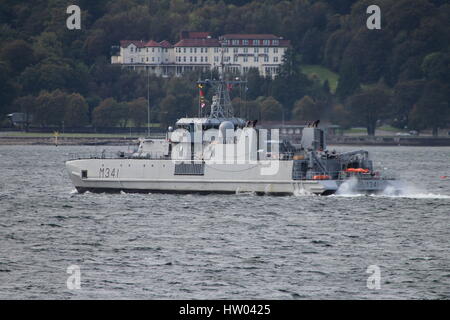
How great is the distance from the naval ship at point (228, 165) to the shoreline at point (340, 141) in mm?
105947

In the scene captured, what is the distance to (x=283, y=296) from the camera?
39.5 m

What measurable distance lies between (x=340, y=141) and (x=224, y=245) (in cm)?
12948

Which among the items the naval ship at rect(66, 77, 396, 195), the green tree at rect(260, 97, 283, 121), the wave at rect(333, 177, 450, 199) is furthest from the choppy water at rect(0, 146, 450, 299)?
the green tree at rect(260, 97, 283, 121)

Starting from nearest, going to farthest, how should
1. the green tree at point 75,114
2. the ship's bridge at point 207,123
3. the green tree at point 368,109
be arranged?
1. the ship's bridge at point 207,123
2. the green tree at point 368,109
3. the green tree at point 75,114

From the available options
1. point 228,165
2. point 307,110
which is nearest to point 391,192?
point 228,165

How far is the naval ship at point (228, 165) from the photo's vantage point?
6456cm

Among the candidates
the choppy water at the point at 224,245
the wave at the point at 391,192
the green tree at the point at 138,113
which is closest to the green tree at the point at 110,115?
the green tree at the point at 138,113

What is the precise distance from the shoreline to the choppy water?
104 metres

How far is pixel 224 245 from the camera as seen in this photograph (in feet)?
164

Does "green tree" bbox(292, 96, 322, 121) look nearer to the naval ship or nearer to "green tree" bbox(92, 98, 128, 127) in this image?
"green tree" bbox(92, 98, 128, 127)

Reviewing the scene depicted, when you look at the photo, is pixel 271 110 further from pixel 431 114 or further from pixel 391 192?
pixel 391 192

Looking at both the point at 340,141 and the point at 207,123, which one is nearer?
the point at 207,123

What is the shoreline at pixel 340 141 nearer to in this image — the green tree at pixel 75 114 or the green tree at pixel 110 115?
the green tree at pixel 75 114
